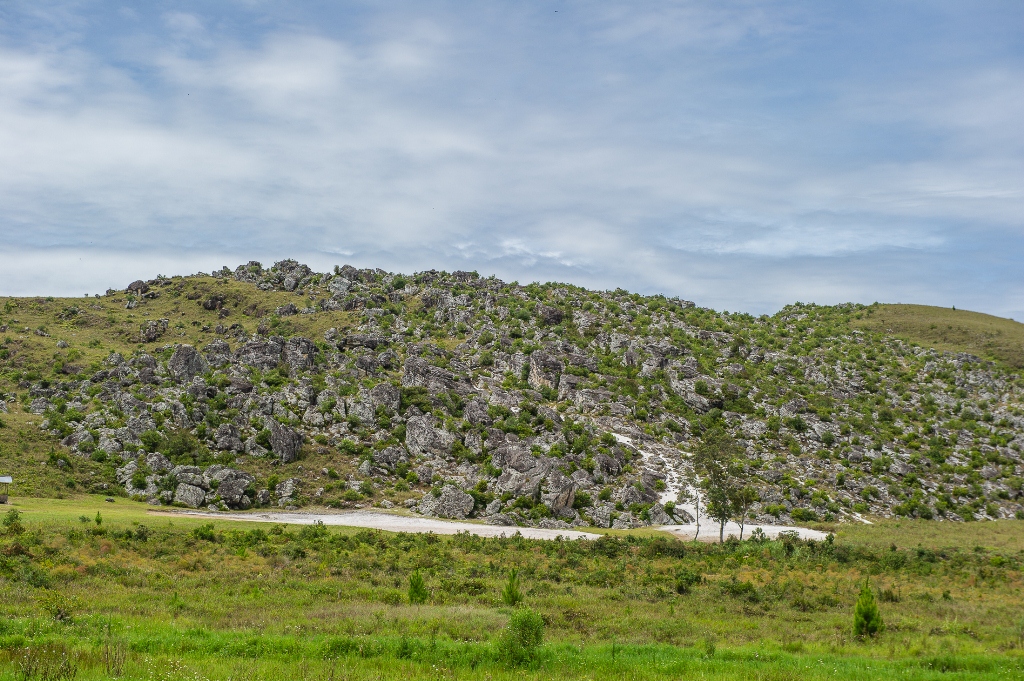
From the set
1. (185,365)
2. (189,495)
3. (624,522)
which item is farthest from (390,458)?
(185,365)

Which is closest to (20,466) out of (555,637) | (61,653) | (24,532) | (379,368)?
(24,532)

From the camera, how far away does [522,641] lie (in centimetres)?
1806

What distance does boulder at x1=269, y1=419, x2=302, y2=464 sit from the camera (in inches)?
2992

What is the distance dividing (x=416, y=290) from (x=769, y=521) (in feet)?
312

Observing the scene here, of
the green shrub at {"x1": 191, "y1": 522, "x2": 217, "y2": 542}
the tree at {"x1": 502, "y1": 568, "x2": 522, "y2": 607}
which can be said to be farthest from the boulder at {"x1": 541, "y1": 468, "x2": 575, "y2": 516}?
the tree at {"x1": 502, "y1": 568, "x2": 522, "y2": 607}

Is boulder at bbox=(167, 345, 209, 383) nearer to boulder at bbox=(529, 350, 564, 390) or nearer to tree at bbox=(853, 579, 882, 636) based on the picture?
boulder at bbox=(529, 350, 564, 390)

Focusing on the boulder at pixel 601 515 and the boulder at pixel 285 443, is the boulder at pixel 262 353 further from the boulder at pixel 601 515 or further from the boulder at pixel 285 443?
the boulder at pixel 601 515

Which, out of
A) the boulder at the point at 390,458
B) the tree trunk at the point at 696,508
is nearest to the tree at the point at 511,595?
the tree trunk at the point at 696,508

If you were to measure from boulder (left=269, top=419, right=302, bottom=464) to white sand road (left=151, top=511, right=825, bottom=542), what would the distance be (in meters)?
12.1

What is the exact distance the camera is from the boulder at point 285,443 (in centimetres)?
7600

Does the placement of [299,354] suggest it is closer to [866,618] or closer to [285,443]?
[285,443]

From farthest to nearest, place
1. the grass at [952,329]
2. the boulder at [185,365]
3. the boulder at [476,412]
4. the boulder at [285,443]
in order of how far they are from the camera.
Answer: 1. the grass at [952,329]
2. the boulder at [185,365]
3. the boulder at [476,412]
4. the boulder at [285,443]

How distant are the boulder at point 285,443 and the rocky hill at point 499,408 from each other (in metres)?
0.22

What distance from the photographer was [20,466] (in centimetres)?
6300
